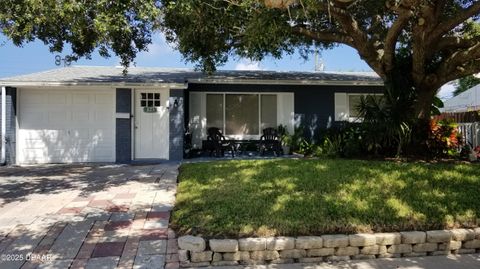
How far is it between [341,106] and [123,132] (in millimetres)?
7829

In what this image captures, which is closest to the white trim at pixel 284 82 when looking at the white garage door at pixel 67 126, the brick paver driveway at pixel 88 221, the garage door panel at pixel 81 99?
the white garage door at pixel 67 126

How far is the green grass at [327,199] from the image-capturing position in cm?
553


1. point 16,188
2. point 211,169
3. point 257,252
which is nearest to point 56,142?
point 16,188

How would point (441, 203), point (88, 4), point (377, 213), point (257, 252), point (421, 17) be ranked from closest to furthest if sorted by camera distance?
1. point (257, 252)
2. point (377, 213)
3. point (441, 203)
4. point (88, 4)
5. point (421, 17)

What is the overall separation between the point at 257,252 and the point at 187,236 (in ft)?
2.90

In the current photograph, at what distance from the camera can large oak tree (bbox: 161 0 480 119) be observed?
344 inches

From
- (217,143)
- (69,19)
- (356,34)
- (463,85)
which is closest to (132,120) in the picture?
(217,143)

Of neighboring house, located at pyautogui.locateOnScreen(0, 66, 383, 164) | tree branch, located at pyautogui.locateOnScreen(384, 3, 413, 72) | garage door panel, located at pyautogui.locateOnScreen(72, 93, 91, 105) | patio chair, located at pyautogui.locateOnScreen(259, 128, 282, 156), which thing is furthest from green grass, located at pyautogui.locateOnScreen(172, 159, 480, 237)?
garage door panel, located at pyautogui.locateOnScreen(72, 93, 91, 105)

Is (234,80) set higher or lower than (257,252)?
higher

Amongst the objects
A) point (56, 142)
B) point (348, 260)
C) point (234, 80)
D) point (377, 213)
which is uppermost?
point (234, 80)

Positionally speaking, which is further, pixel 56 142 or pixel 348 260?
pixel 56 142

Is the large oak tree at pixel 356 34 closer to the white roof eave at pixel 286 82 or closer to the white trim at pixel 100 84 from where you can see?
the white trim at pixel 100 84

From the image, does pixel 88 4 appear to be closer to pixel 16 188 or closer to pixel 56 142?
pixel 16 188

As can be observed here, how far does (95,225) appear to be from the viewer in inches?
236
